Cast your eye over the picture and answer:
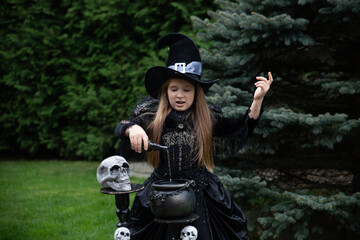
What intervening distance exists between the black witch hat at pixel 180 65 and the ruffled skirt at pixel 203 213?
0.62m

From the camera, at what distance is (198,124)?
251 centimetres

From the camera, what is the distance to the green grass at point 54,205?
12.8 ft

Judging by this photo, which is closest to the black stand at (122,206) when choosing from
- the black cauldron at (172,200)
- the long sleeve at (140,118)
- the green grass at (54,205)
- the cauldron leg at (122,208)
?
the cauldron leg at (122,208)

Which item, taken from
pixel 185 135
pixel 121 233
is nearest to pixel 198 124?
pixel 185 135

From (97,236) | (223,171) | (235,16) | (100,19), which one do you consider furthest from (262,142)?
(100,19)

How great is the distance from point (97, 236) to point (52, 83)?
5.17m

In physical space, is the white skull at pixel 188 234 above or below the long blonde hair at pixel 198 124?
below

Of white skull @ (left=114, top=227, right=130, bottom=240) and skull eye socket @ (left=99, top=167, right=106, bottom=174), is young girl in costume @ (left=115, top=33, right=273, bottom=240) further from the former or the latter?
white skull @ (left=114, top=227, right=130, bottom=240)

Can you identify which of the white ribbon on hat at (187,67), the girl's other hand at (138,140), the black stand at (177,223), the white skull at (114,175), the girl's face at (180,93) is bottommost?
the black stand at (177,223)

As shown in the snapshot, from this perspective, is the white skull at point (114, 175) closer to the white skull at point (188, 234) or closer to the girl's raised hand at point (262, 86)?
the white skull at point (188, 234)

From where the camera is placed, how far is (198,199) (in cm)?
241

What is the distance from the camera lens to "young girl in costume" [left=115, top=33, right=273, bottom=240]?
2414 millimetres

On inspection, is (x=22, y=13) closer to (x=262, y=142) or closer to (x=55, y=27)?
(x=55, y=27)

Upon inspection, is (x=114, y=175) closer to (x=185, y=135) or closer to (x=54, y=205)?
(x=185, y=135)
